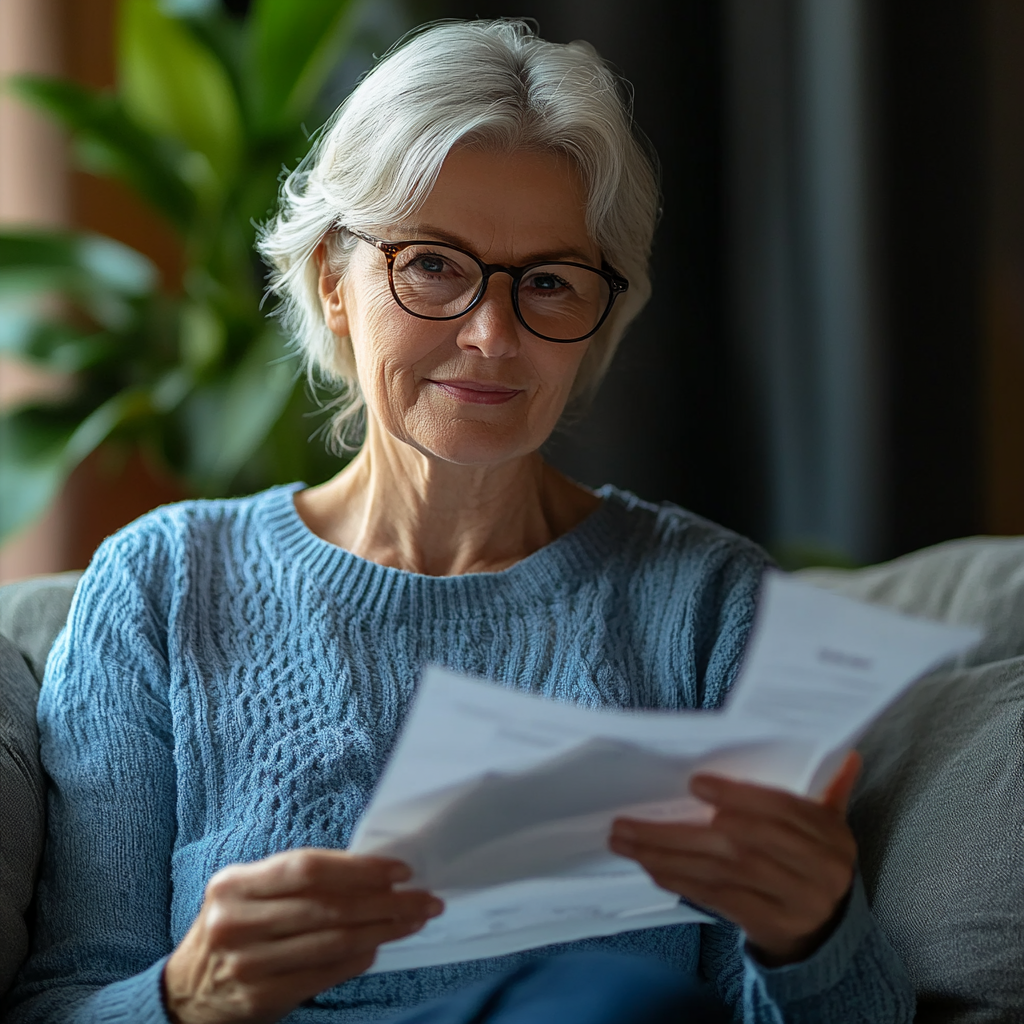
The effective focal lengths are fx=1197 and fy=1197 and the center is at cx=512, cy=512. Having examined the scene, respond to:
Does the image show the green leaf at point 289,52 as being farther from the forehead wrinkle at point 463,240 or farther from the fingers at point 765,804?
the fingers at point 765,804

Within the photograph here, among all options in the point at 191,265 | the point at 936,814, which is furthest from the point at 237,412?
the point at 936,814

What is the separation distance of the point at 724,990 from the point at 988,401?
1551 millimetres

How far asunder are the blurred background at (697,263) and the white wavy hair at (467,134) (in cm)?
98

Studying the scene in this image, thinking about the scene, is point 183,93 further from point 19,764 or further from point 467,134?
point 19,764

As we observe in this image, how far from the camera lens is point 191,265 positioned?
241 centimetres

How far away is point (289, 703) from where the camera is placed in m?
1.10

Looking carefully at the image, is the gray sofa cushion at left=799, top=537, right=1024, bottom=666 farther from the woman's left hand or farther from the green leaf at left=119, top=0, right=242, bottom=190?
the green leaf at left=119, top=0, right=242, bottom=190

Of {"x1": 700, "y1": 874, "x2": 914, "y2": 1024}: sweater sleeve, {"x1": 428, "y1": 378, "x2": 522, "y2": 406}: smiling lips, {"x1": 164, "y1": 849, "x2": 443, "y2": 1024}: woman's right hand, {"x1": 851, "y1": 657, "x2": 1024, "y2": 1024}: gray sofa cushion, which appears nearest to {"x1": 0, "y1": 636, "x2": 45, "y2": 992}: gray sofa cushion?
{"x1": 164, "y1": 849, "x2": 443, "y2": 1024}: woman's right hand

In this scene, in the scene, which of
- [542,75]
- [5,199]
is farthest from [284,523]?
[5,199]

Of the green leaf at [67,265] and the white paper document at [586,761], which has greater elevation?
the green leaf at [67,265]

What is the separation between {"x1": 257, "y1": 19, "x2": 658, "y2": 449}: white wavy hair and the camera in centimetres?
106

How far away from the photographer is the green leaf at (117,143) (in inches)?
85.4

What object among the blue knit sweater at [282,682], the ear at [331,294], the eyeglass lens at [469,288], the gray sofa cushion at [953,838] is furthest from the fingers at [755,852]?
the ear at [331,294]

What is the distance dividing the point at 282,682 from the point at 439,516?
0.76 ft
